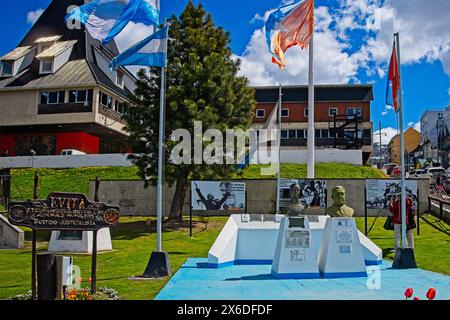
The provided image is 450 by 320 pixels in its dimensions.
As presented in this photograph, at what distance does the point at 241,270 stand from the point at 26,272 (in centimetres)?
531

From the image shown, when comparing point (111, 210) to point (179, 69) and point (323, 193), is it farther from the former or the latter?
point (323, 193)

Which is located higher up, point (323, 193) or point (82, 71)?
point (82, 71)

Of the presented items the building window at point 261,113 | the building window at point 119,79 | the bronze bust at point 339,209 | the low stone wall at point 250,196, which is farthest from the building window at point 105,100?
the bronze bust at point 339,209

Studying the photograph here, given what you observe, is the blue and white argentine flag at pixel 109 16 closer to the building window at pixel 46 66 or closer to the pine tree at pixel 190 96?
the pine tree at pixel 190 96

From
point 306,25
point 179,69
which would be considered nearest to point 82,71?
point 179,69

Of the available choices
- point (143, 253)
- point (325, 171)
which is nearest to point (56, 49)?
point (325, 171)

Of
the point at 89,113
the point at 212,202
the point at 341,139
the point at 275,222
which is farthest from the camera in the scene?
the point at 341,139

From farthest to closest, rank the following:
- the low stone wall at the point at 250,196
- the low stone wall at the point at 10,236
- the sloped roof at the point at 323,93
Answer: the sloped roof at the point at 323,93 → the low stone wall at the point at 250,196 → the low stone wall at the point at 10,236

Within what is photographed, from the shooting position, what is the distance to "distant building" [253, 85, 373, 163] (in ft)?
167

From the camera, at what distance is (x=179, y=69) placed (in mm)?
20266

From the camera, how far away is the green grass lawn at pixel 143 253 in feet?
31.5

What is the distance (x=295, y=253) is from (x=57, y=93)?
3206 centimetres

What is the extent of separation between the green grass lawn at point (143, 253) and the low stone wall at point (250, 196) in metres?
1.72

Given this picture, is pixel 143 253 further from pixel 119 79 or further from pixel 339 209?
pixel 119 79
